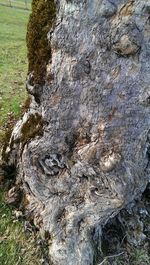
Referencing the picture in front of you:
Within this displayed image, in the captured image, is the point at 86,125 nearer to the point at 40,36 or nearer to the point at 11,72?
the point at 40,36

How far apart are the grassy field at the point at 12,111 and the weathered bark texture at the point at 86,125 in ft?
0.83

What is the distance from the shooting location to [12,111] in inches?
312

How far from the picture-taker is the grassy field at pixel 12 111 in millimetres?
4406

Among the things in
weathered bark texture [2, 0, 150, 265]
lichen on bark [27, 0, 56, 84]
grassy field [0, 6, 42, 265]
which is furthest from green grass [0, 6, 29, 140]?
lichen on bark [27, 0, 56, 84]

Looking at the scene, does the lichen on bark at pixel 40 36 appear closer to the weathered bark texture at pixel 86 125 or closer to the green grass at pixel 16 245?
the weathered bark texture at pixel 86 125

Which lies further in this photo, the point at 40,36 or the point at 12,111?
the point at 12,111

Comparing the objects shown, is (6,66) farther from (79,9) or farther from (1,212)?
(79,9)

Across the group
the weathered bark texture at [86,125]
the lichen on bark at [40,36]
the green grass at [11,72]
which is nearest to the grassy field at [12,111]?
the green grass at [11,72]

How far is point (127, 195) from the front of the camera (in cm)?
412

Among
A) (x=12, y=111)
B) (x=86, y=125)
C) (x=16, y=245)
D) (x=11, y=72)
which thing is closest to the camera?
(x=86, y=125)

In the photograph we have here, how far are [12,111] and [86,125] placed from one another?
4078 millimetres

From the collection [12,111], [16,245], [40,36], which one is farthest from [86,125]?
[12,111]

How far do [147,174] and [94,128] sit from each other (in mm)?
880

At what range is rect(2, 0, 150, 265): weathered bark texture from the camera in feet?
11.7
